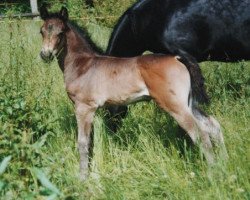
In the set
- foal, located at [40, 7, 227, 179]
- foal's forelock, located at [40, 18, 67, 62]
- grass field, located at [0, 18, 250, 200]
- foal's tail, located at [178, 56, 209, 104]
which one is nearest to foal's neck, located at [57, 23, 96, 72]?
foal, located at [40, 7, 227, 179]

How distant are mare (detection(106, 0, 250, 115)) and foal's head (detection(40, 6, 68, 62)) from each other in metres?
1.02

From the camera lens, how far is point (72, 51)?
179 inches

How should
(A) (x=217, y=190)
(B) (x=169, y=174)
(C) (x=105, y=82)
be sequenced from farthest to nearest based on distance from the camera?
(C) (x=105, y=82) → (B) (x=169, y=174) → (A) (x=217, y=190)

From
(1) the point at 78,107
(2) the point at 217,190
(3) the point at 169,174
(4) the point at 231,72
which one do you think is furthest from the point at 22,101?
(4) the point at 231,72

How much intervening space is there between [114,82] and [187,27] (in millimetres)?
1525

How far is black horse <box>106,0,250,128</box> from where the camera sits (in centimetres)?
522

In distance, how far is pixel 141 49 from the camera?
215 inches

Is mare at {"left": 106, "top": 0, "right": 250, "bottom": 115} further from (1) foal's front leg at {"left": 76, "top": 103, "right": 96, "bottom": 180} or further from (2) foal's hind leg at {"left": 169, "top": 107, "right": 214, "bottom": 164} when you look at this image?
(2) foal's hind leg at {"left": 169, "top": 107, "right": 214, "bottom": 164}

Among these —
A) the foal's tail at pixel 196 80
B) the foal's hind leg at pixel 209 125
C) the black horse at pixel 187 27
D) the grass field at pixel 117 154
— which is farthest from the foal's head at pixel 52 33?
the foal's hind leg at pixel 209 125

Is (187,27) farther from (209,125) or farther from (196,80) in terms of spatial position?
(209,125)

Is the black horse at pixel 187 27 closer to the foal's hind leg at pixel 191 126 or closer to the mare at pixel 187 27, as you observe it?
the mare at pixel 187 27

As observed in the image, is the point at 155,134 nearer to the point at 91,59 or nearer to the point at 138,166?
the point at 138,166

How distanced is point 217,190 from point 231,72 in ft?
12.1

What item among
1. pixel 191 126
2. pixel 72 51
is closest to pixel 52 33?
pixel 72 51
